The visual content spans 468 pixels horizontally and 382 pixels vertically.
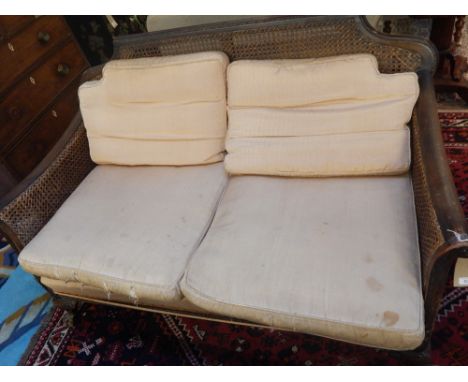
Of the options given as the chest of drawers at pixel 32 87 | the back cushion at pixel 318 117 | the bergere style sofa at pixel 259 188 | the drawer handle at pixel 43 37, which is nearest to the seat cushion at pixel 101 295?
the bergere style sofa at pixel 259 188

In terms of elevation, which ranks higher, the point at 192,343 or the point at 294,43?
the point at 294,43

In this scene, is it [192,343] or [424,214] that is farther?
[192,343]

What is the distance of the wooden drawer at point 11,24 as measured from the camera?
6.74ft

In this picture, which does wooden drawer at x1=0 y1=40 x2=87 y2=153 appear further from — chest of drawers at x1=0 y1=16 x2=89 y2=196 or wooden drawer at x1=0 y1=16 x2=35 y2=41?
wooden drawer at x1=0 y1=16 x2=35 y2=41

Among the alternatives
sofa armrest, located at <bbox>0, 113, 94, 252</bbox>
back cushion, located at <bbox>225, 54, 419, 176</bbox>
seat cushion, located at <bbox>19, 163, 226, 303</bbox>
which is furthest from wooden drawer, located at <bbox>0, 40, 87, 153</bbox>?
back cushion, located at <bbox>225, 54, 419, 176</bbox>

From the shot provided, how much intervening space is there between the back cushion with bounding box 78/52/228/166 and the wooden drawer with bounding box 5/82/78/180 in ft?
2.53

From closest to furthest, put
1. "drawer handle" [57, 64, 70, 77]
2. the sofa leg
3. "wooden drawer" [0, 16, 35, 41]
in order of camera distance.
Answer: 1. the sofa leg
2. "wooden drawer" [0, 16, 35, 41]
3. "drawer handle" [57, 64, 70, 77]

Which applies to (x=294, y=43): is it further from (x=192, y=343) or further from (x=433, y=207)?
(x=192, y=343)

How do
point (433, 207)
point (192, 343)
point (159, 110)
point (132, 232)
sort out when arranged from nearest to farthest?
point (433, 207) < point (132, 232) < point (192, 343) < point (159, 110)

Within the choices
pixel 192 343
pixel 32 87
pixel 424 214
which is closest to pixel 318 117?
pixel 424 214

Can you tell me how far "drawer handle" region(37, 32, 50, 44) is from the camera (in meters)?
2.27

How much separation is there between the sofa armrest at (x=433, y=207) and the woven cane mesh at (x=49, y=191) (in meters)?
1.40

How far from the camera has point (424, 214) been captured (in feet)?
3.77

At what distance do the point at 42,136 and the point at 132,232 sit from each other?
1385 mm
